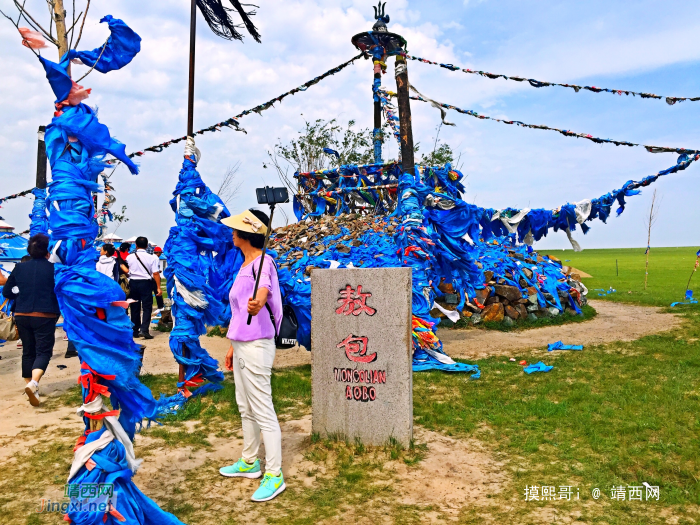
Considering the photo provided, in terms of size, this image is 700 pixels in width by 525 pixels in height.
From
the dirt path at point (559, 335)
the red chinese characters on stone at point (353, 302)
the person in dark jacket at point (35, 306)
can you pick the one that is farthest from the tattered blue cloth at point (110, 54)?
the dirt path at point (559, 335)

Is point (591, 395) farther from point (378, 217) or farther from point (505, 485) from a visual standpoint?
point (378, 217)

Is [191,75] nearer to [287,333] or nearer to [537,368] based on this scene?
[287,333]

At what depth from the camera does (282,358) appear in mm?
8523

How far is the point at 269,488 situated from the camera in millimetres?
3502

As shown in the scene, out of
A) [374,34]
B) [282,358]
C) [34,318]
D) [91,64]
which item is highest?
[374,34]

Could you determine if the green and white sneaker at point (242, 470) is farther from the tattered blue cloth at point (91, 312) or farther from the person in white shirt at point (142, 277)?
the person in white shirt at point (142, 277)

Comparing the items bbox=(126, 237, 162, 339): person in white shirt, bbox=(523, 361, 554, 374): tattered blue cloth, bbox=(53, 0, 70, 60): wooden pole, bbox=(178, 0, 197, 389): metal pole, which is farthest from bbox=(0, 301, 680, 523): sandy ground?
bbox=(53, 0, 70, 60): wooden pole

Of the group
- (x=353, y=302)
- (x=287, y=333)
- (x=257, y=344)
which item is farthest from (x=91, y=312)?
(x=287, y=333)

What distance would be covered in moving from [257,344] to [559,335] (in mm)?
7957

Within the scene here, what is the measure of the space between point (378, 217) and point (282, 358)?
639 cm

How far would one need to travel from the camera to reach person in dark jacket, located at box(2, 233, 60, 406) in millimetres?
5688

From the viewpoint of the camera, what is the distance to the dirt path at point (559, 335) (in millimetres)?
8759

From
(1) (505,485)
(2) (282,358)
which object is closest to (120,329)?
(1) (505,485)

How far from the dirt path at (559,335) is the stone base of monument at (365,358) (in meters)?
4.12
